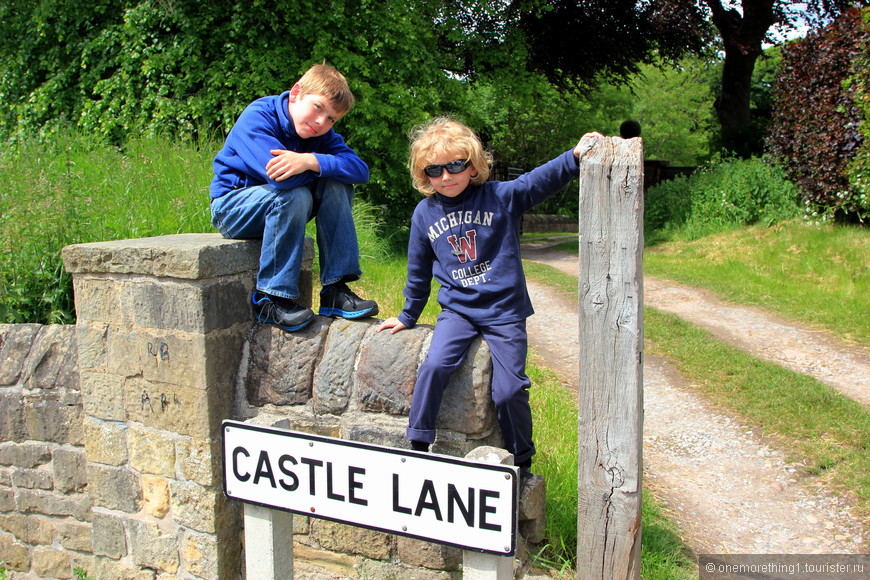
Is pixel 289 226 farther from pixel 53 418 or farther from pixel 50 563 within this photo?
pixel 50 563

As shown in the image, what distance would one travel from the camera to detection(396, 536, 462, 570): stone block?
2773 mm

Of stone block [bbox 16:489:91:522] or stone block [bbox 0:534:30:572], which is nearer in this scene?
stone block [bbox 16:489:91:522]

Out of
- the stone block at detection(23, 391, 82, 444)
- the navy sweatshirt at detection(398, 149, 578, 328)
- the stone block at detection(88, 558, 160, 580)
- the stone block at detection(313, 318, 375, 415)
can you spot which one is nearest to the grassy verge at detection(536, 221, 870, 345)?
the navy sweatshirt at detection(398, 149, 578, 328)

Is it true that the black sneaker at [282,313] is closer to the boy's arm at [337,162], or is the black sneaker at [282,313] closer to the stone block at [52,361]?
the boy's arm at [337,162]

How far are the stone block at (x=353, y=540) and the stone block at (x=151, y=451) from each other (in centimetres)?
67

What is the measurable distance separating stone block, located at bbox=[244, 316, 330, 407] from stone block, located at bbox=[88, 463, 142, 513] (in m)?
0.68

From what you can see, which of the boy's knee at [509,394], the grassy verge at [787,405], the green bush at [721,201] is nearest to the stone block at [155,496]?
the boy's knee at [509,394]

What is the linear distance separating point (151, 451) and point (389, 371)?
1.14 meters

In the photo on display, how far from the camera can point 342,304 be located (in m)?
3.11

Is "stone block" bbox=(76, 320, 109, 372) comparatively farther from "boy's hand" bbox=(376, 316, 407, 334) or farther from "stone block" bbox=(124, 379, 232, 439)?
"boy's hand" bbox=(376, 316, 407, 334)

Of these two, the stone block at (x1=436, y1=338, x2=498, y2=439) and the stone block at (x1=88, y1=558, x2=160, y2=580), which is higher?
the stone block at (x1=436, y1=338, x2=498, y2=439)

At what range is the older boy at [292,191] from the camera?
9.74ft

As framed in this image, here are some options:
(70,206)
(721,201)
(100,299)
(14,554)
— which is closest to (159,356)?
(100,299)

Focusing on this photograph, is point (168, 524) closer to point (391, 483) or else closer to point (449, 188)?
point (391, 483)
